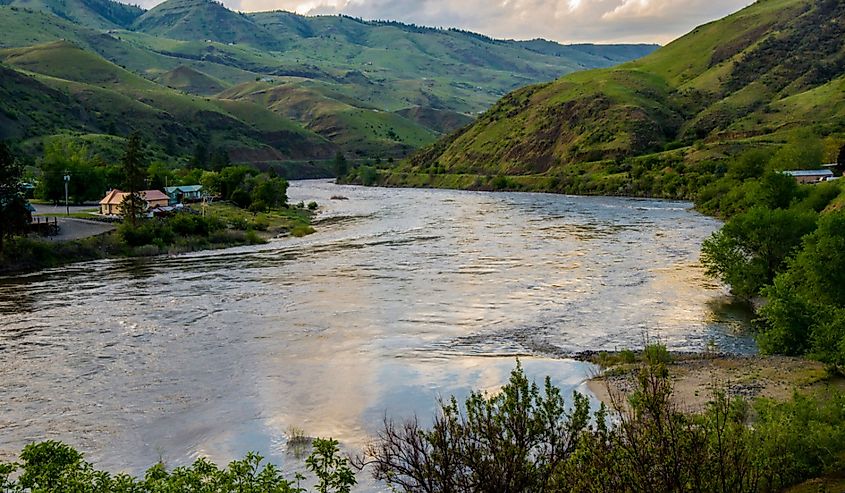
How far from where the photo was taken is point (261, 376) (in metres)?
28.8

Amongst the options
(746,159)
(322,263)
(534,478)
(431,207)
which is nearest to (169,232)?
(322,263)

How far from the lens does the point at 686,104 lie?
170250mm

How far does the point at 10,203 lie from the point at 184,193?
48.2 metres

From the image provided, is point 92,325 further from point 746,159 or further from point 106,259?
point 746,159

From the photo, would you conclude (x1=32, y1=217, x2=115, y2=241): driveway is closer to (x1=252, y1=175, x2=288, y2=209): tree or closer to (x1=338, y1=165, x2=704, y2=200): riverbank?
(x1=252, y1=175, x2=288, y2=209): tree

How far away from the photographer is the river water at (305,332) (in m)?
24.2

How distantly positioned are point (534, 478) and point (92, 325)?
30.5m

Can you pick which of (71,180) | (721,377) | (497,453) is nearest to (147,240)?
(71,180)

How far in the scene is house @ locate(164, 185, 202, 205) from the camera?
95800 millimetres

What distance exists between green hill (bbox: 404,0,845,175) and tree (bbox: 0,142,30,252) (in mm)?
103842

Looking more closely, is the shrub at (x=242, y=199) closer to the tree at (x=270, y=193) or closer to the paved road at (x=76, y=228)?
the tree at (x=270, y=193)

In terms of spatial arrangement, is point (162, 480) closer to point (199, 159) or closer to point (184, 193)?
point (184, 193)

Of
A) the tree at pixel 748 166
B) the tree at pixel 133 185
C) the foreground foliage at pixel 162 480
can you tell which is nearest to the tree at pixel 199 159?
the tree at pixel 133 185

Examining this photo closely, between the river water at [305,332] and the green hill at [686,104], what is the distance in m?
86.7
